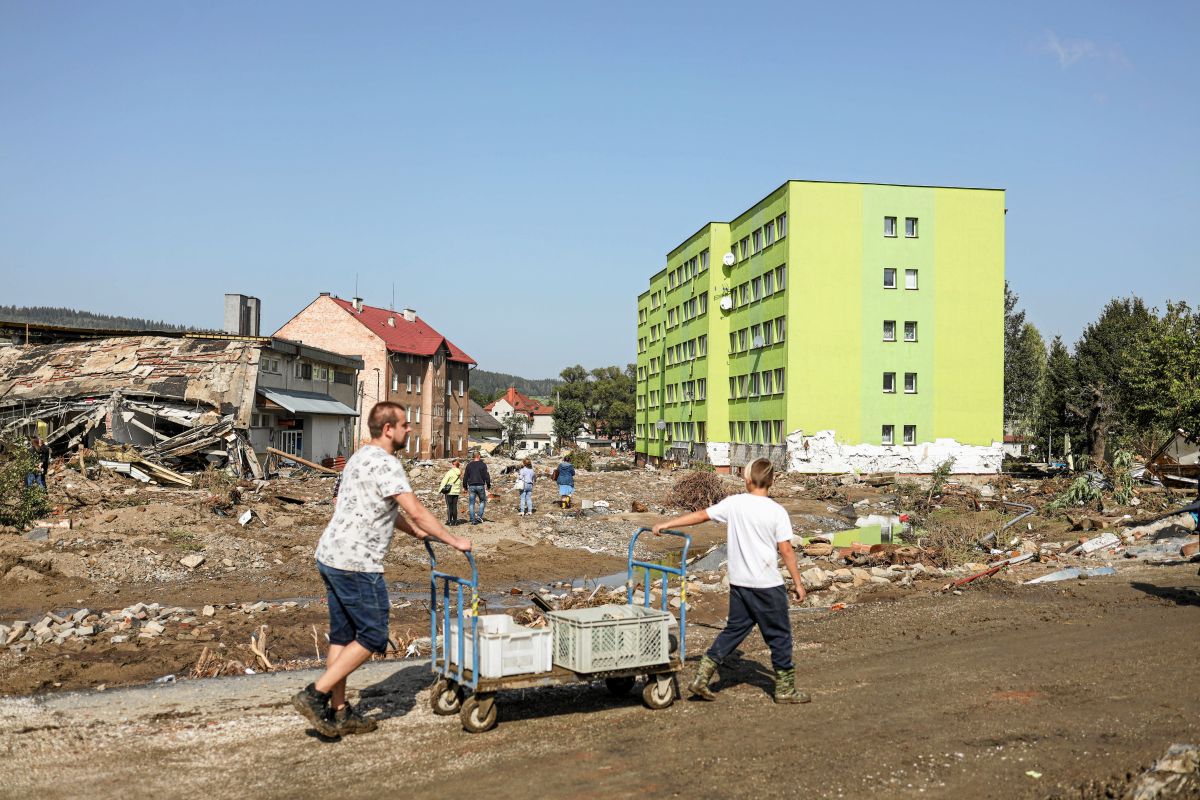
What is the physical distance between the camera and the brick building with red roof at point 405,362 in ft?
203

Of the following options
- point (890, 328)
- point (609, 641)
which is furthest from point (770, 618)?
point (890, 328)

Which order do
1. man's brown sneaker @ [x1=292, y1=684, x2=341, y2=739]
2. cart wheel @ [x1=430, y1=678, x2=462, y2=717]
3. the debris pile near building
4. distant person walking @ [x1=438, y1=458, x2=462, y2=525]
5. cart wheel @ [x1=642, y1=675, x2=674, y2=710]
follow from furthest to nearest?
1. the debris pile near building
2. distant person walking @ [x1=438, y1=458, x2=462, y2=525]
3. cart wheel @ [x1=642, y1=675, x2=674, y2=710]
4. cart wheel @ [x1=430, y1=678, x2=462, y2=717]
5. man's brown sneaker @ [x1=292, y1=684, x2=341, y2=739]

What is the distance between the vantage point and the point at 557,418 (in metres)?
122

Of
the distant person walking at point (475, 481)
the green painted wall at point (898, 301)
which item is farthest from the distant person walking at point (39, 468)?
the green painted wall at point (898, 301)

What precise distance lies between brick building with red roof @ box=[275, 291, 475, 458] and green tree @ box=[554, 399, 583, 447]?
41996 millimetres

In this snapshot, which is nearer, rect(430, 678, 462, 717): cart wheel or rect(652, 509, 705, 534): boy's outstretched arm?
rect(430, 678, 462, 717): cart wheel

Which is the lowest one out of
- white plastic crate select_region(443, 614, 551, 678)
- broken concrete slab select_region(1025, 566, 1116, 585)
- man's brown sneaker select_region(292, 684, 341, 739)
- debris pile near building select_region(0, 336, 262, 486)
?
broken concrete slab select_region(1025, 566, 1116, 585)

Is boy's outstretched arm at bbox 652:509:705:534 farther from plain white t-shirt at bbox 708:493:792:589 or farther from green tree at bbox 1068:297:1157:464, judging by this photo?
green tree at bbox 1068:297:1157:464

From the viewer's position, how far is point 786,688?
6.84 metres

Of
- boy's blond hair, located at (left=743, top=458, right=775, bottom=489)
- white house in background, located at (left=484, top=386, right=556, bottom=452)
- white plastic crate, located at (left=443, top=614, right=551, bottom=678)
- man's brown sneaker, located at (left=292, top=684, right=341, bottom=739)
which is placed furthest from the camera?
white house in background, located at (left=484, top=386, right=556, bottom=452)

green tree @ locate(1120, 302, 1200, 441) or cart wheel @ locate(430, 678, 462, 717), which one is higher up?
green tree @ locate(1120, 302, 1200, 441)

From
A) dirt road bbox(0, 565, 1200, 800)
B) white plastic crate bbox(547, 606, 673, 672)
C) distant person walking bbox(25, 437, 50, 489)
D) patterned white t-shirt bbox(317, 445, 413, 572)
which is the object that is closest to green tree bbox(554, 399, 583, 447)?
distant person walking bbox(25, 437, 50, 489)

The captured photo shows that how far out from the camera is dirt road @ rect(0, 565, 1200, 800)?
17.0 feet

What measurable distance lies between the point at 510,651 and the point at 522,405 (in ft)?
469
